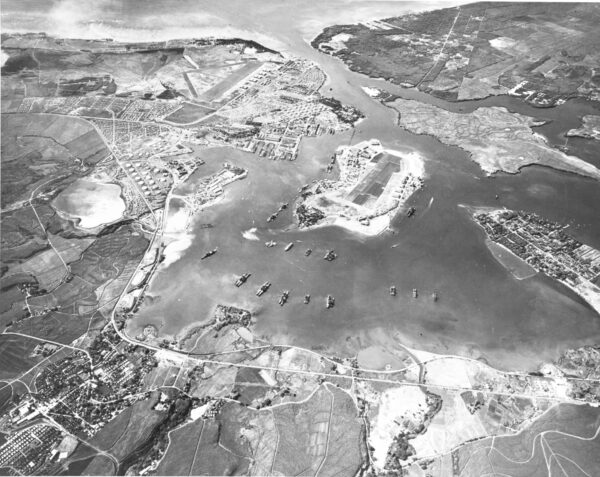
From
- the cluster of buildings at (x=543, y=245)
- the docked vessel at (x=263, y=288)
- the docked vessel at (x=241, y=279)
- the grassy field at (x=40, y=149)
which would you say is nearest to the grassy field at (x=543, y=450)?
the cluster of buildings at (x=543, y=245)

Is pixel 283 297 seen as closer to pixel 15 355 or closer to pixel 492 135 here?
pixel 15 355

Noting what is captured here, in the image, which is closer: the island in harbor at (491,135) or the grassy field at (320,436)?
the grassy field at (320,436)

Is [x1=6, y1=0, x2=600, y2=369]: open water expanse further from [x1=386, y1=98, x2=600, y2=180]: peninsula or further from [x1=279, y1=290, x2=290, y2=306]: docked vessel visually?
[x1=386, y1=98, x2=600, y2=180]: peninsula

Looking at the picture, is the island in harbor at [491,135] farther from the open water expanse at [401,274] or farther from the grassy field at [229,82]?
the grassy field at [229,82]

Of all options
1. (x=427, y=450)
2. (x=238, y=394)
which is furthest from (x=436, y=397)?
(x=238, y=394)

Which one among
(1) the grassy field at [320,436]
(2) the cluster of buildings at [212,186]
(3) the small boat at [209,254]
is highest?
(2) the cluster of buildings at [212,186]

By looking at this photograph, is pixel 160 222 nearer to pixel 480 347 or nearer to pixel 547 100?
pixel 480 347

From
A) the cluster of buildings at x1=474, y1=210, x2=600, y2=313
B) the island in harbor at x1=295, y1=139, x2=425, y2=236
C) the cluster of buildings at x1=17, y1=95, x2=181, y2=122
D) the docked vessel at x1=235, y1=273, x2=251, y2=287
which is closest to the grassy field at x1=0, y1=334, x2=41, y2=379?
the docked vessel at x1=235, y1=273, x2=251, y2=287
